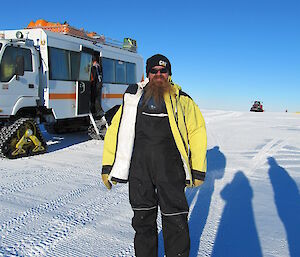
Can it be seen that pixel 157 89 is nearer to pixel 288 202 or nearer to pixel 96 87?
pixel 288 202

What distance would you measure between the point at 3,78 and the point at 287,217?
606cm

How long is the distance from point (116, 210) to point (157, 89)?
2.24 metres

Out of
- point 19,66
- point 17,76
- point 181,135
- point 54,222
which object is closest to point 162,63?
point 181,135

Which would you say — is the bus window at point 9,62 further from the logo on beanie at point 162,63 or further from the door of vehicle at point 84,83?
the logo on beanie at point 162,63

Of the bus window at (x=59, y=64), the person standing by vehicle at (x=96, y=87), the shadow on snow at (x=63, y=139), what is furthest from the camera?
the person standing by vehicle at (x=96, y=87)

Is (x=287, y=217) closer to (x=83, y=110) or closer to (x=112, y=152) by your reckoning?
(x=112, y=152)

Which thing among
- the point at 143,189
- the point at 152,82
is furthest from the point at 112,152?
the point at 152,82

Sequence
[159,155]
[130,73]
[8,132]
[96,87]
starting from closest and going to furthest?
[159,155], [8,132], [96,87], [130,73]

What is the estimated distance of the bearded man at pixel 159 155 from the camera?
234cm

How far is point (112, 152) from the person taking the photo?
2529mm

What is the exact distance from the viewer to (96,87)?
9453 mm

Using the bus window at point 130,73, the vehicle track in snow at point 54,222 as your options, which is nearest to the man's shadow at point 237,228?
the vehicle track in snow at point 54,222

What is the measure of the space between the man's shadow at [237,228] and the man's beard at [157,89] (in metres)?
1.67

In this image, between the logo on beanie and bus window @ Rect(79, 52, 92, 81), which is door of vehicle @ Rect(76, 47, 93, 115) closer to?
bus window @ Rect(79, 52, 92, 81)
